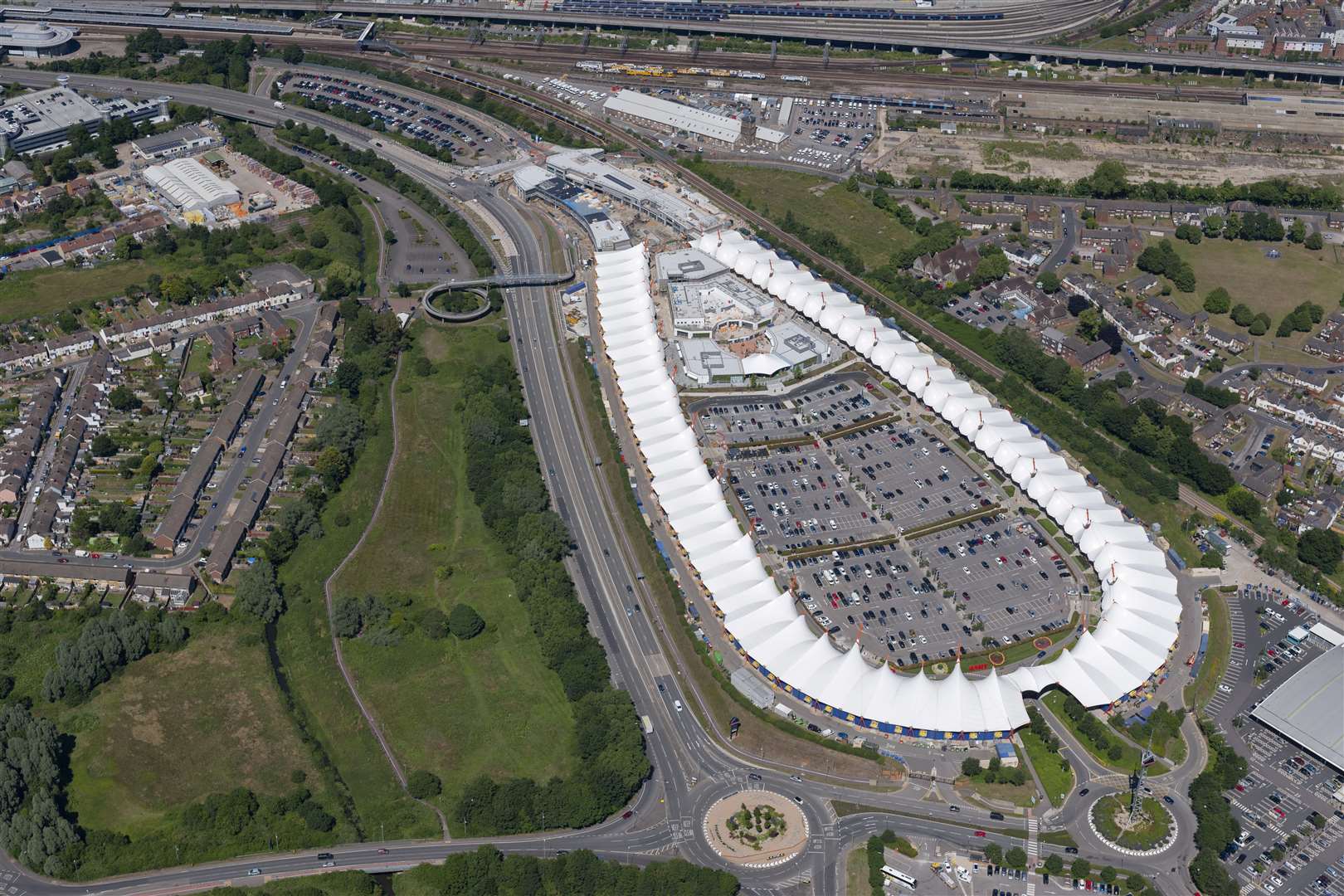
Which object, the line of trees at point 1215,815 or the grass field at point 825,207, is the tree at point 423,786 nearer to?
the line of trees at point 1215,815

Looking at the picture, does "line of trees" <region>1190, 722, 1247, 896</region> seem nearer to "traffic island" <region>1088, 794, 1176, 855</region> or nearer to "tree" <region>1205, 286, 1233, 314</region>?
"traffic island" <region>1088, 794, 1176, 855</region>

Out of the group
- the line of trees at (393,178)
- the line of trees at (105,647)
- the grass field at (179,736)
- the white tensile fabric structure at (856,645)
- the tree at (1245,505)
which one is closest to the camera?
the grass field at (179,736)

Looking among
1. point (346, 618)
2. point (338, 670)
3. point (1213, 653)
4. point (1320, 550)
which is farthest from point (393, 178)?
point (1320, 550)

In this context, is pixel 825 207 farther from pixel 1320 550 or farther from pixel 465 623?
pixel 465 623

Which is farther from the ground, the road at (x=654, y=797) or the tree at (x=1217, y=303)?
the tree at (x=1217, y=303)

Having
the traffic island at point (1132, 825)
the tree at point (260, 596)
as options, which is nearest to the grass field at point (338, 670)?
the tree at point (260, 596)

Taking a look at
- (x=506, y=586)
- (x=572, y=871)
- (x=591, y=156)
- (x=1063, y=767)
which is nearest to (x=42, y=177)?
(x=591, y=156)
